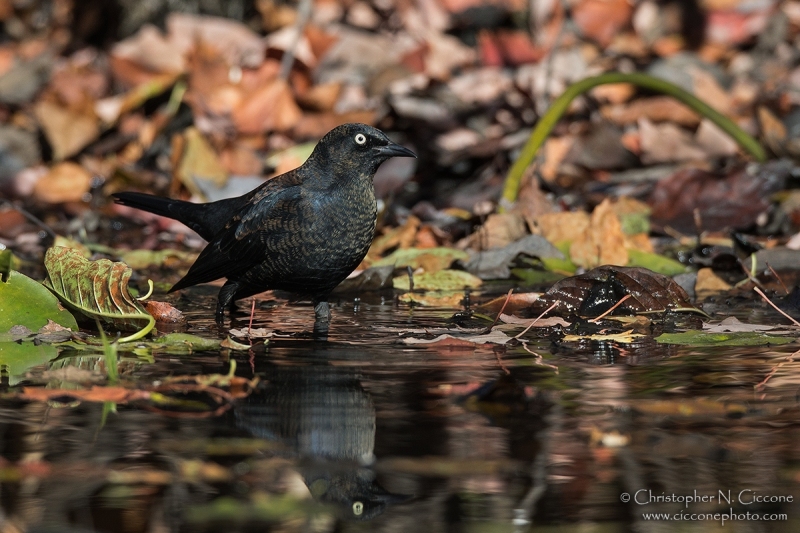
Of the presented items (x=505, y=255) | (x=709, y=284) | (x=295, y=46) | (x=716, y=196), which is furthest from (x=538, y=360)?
(x=295, y=46)

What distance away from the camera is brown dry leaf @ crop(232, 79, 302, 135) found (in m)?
8.76

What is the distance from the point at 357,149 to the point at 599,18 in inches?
232

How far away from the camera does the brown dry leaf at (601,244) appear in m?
5.72

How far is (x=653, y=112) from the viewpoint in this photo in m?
8.47

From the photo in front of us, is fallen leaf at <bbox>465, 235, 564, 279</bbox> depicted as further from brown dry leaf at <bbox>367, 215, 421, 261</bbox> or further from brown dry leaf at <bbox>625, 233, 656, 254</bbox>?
brown dry leaf at <bbox>367, 215, 421, 261</bbox>

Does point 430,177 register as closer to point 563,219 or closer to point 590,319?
point 563,219

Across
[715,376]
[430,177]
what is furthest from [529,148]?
[715,376]

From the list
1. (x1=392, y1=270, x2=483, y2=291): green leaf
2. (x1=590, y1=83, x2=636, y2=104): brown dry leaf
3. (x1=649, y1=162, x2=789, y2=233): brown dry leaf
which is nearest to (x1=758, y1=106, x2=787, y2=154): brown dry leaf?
(x1=649, y1=162, x2=789, y2=233): brown dry leaf

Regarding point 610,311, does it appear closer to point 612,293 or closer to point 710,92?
point 612,293

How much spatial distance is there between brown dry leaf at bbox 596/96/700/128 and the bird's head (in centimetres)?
390

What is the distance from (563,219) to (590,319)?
1746mm

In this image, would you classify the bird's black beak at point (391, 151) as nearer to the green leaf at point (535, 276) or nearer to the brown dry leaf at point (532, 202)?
the green leaf at point (535, 276)

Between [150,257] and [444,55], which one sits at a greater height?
[444,55]

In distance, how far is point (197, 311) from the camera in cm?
498
